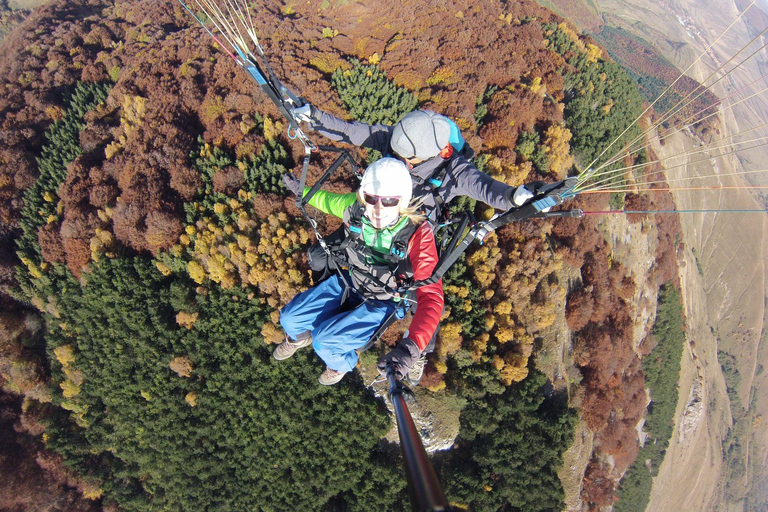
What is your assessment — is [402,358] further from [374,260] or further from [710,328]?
[710,328]

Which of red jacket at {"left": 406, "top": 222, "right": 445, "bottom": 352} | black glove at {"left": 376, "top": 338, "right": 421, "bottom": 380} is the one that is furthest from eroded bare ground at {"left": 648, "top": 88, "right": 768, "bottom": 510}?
black glove at {"left": 376, "top": 338, "right": 421, "bottom": 380}

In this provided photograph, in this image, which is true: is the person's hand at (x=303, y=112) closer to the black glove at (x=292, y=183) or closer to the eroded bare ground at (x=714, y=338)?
the black glove at (x=292, y=183)

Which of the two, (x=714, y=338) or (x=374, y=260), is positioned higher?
(x=714, y=338)

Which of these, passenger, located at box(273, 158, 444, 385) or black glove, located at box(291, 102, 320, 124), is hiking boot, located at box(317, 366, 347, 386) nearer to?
passenger, located at box(273, 158, 444, 385)

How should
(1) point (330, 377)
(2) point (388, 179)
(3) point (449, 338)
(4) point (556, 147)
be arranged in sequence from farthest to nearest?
(4) point (556, 147) → (3) point (449, 338) → (1) point (330, 377) → (2) point (388, 179)

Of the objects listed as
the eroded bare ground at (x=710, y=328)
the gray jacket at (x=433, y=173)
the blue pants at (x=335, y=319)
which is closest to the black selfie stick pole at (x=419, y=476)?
the blue pants at (x=335, y=319)

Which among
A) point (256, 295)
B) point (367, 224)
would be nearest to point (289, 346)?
point (367, 224)
